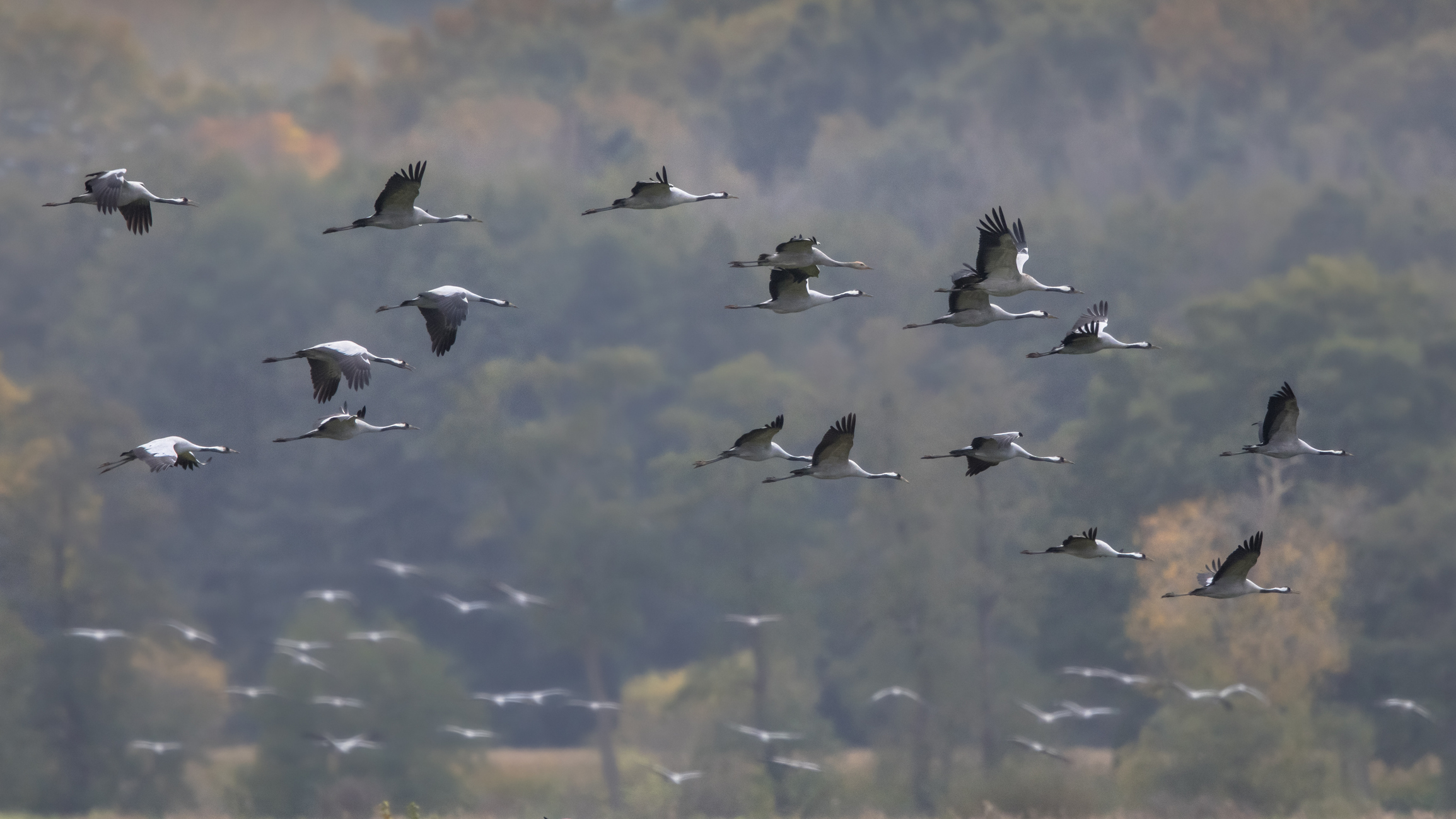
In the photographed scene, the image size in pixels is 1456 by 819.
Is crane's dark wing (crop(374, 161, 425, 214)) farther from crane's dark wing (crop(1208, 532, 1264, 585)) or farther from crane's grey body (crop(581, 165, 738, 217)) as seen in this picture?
crane's dark wing (crop(1208, 532, 1264, 585))

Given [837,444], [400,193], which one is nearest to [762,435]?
[837,444]

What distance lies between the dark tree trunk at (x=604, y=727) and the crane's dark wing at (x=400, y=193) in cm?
4671

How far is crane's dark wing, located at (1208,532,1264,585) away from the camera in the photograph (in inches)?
945

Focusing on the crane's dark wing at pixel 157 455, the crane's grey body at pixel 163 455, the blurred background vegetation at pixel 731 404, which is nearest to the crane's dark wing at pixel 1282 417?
the crane's grey body at pixel 163 455

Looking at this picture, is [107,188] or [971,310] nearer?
[107,188]

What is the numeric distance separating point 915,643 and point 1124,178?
62700 millimetres

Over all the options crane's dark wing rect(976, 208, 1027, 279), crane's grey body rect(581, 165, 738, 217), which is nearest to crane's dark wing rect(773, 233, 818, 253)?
crane's grey body rect(581, 165, 738, 217)

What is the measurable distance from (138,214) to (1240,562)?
Result: 525 inches

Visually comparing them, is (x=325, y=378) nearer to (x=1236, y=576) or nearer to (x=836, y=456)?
(x=836, y=456)

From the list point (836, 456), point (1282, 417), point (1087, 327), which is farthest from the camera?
point (836, 456)

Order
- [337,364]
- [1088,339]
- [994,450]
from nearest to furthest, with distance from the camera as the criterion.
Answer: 1. [337,364]
2. [994,450]
3. [1088,339]

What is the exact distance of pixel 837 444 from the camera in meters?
26.1

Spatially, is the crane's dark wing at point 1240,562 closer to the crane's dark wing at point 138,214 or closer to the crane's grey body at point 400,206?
the crane's grey body at point 400,206

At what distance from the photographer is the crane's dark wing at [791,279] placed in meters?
27.0
